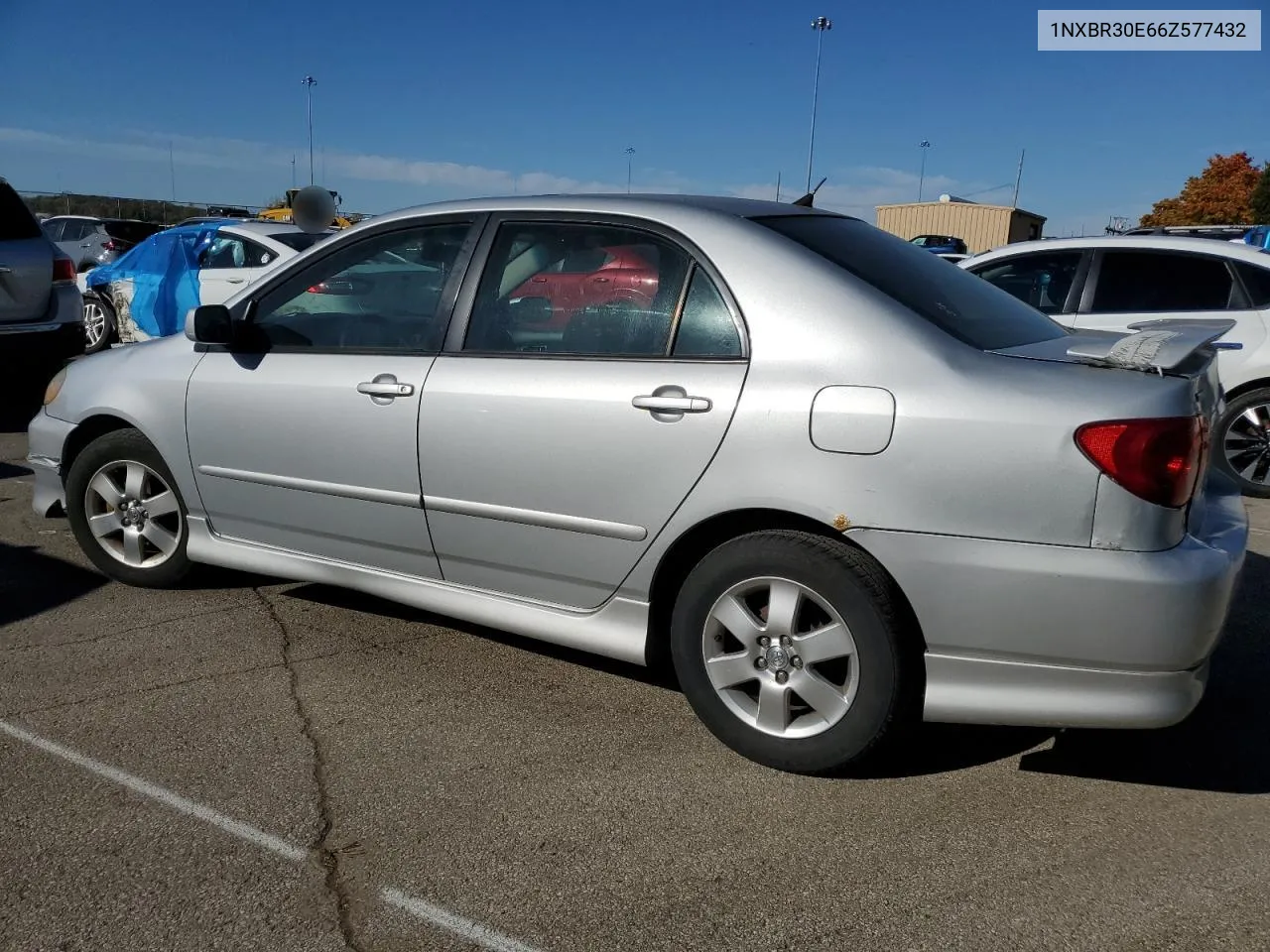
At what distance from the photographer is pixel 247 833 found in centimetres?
274

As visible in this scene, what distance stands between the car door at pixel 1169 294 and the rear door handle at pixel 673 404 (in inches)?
187

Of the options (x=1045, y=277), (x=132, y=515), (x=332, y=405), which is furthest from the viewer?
(x=1045, y=277)

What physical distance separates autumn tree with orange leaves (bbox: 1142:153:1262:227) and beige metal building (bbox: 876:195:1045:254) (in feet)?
68.5

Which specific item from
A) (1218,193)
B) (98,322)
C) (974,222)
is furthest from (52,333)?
(1218,193)

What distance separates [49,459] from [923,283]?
11.8 ft

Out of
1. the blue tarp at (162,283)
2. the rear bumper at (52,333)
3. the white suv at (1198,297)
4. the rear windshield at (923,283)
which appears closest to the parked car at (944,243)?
the blue tarp at (162,283)

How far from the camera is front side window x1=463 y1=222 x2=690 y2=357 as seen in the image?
3.28m

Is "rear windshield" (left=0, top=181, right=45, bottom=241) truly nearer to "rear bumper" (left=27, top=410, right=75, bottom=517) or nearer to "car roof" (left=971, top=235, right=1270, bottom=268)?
"rear bumper" (left=27, top=410, right=75, bottom=517)

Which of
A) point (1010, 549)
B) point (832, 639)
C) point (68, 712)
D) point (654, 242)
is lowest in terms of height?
point (68, 712)

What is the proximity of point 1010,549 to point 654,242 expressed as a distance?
53.9 inches

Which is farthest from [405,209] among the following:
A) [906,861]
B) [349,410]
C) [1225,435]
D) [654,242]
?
[1225,435]

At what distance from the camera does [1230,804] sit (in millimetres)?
2977

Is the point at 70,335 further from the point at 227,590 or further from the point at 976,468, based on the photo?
the point at 976,468

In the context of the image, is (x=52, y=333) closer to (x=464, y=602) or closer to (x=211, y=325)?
(x=211, y=325)
